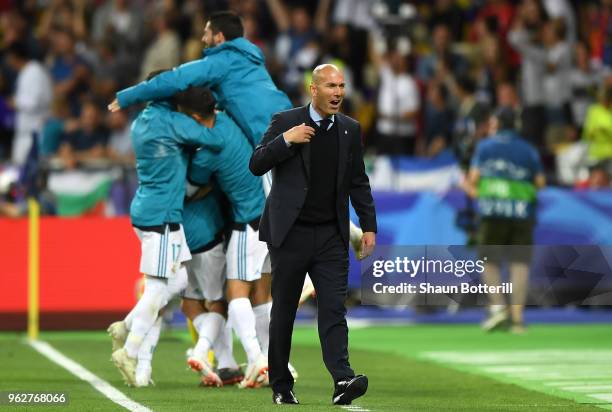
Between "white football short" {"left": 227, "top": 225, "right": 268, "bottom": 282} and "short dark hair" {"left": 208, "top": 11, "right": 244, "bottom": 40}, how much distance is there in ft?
5.35

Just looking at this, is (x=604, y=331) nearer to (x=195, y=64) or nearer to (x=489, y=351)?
(x=489, y=351)

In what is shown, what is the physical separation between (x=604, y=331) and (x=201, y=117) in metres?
8.53

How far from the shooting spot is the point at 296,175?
421 inches

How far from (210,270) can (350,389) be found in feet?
9.74

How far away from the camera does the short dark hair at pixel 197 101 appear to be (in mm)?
12883

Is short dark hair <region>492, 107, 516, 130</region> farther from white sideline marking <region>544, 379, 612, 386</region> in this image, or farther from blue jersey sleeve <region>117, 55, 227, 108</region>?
blue jersey sleeve <region>117, 55, 227, 108</region>

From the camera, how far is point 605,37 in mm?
25062

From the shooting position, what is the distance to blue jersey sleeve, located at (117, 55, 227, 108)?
12711 millimetres

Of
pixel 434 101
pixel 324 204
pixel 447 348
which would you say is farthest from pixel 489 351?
pixel 434 101

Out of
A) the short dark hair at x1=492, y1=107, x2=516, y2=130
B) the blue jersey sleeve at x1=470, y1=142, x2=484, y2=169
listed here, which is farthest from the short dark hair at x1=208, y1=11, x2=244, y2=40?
the blue jersey sleeve at x1=470, y1=142, x2=484, y2=169

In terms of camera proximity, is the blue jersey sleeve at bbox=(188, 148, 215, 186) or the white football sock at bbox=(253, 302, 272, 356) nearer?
the blue jersey sleeve at bbox=(188, 148, 215, 186)

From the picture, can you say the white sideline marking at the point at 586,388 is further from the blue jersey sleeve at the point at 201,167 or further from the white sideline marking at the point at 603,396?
the blue jersey sleeve at the point at 201,167

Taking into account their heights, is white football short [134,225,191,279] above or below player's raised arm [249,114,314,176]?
below

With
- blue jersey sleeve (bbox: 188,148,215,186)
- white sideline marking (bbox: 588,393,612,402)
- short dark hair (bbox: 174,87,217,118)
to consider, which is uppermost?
short dark hair (bbox: 174,87,217,118)
